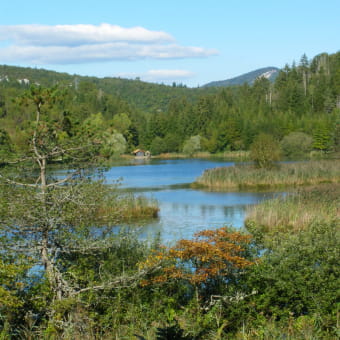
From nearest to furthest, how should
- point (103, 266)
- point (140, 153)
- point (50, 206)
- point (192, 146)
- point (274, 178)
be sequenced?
1. point (50, 206)
2. point (103, 266)
3. point (274, 178)
4. point (192, 146)
5. point (140, 153)

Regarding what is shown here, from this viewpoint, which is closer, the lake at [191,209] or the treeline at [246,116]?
the lake at [191,209]

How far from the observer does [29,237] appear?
327 inches

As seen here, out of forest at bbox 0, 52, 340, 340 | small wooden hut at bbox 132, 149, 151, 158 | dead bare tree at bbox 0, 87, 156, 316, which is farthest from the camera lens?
small wooden hut at bbox 132, 149, 151, 158

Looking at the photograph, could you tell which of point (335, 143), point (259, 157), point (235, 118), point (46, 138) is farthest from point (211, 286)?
point (235, 118)

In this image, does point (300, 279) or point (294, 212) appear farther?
point (294, 212)

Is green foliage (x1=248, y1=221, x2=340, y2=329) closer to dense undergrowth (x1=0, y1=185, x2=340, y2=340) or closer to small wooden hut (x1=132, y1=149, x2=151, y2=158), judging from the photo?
dense undergrowth (x1=0, y1=185, x2=340, y2=340)

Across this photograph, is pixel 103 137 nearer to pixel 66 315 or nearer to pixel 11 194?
pixel 11 194

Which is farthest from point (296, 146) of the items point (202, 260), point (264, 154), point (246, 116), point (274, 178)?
point (202, 260)

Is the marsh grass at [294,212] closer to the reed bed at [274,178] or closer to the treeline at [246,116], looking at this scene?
the reed bed at [274,178]

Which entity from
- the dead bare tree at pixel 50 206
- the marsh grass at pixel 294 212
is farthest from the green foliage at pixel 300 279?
the marsh grass at pixel 294 212

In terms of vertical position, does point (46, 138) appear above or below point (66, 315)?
above

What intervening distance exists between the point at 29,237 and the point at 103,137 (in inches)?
78.7

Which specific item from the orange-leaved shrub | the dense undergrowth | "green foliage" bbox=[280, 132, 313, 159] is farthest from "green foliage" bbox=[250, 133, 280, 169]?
"green foliage" bbox=[280, 132, 313, 159]

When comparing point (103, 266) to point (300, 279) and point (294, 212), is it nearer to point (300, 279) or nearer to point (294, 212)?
point (300, 279)
